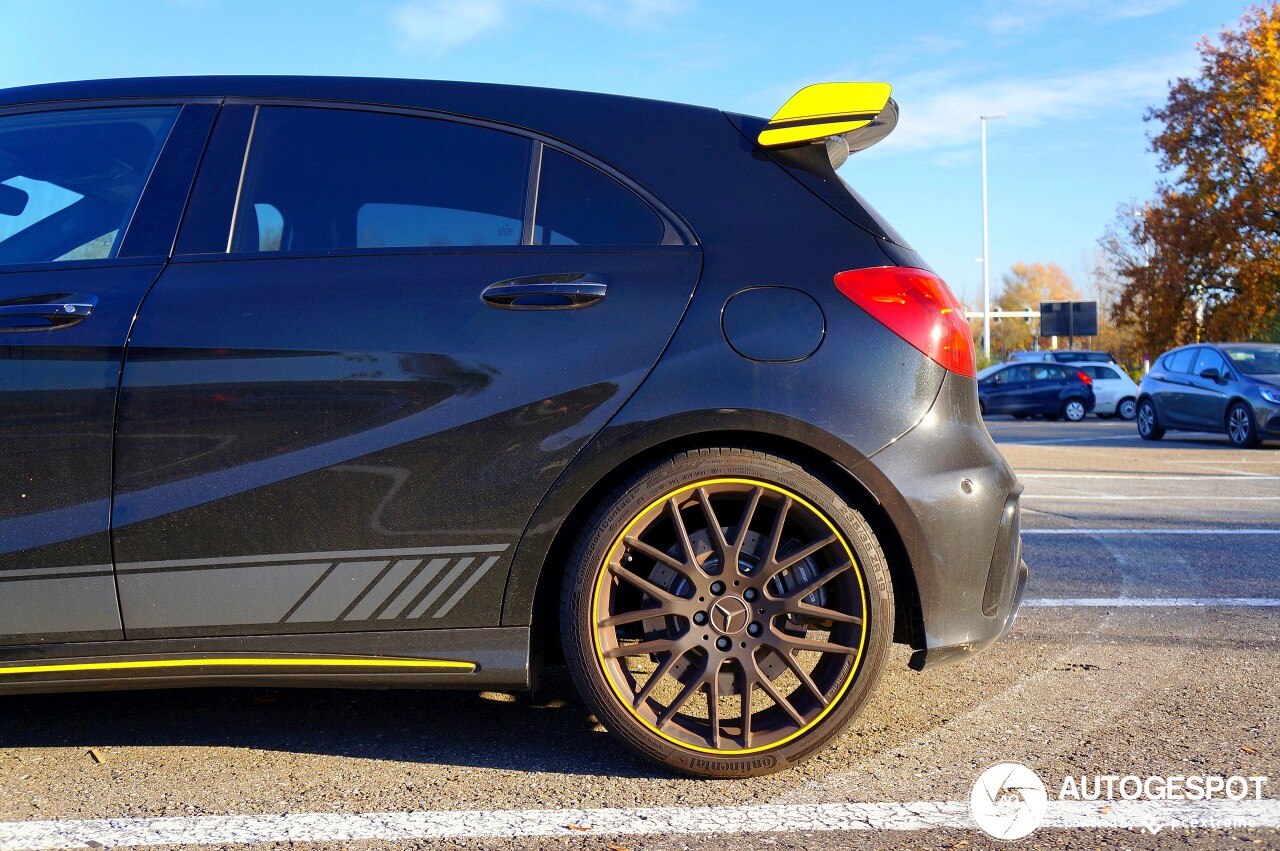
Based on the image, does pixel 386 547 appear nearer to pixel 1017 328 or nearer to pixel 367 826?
pixel 367 826

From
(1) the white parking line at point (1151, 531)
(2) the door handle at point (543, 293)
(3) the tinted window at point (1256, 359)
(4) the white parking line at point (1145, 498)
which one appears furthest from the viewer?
(3) the tinted window at point (1256, 359)

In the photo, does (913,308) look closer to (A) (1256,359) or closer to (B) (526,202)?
(B) (526,202)

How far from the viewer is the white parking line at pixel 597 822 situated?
252cm

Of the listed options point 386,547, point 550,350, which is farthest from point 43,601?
point 550,350

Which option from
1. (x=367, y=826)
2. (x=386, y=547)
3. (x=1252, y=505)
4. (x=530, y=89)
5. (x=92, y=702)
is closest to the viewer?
(x=367, y=826)

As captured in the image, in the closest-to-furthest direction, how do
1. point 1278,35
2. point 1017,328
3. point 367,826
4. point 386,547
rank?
point 367,826, point 386,547, point 1278,35, point 1017,328

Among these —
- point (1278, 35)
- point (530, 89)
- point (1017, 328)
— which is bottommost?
point (1017, 328)

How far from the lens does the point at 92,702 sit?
349 centimetres

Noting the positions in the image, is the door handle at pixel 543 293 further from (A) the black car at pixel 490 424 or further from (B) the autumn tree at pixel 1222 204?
(B) the autumn tree at pixel 1222 204

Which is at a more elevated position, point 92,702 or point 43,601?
point 43,601

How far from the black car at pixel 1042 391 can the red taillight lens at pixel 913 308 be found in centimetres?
2358

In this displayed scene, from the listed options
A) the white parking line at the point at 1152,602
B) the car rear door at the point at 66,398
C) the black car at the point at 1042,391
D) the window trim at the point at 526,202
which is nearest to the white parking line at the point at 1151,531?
the white parking line at the point at 1152,602

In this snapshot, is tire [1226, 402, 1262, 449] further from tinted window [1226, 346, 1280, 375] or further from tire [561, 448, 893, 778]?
tire [561, 448, 893, 778]

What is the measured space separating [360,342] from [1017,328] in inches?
2827
